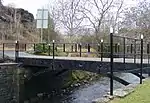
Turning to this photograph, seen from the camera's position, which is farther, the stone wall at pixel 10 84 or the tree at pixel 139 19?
the tree at pixel 139 19

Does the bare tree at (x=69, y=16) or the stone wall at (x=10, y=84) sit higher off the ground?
the bare tree at (x=69, y=16)

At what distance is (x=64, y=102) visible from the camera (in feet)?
57.3

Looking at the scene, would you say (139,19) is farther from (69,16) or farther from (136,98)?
(136,98)

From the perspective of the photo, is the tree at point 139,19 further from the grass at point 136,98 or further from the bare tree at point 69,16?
the grass at point 136,98

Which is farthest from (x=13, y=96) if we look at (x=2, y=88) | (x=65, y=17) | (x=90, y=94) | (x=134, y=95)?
(x=65, y=17)

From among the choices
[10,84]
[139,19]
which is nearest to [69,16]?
[139,19]

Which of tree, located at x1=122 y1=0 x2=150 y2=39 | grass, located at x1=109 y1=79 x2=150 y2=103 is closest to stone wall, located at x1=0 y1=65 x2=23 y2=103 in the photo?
grass, located at x1=109 y1=79 x2=150 y2=103

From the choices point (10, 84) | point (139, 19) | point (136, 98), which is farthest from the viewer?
point (139, 19)

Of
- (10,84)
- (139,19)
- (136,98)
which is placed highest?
(139,19)

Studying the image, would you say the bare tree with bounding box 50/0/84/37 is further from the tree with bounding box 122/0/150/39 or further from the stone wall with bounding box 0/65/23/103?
the stone wall with bounding box 0/65/23/103

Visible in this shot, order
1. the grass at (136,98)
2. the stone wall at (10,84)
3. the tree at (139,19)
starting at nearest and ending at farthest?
the grass at (136,98) → the stone wall at (10,84) → the tree at (139,19)

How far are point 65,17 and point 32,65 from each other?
833 inches

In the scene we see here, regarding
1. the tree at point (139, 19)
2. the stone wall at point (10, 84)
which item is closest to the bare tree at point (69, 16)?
the tree at point (139, 19)

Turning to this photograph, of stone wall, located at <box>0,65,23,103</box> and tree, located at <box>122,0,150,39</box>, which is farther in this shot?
tree, located at <box>122,0,150,39</box>
